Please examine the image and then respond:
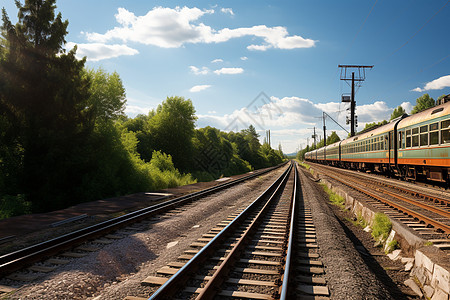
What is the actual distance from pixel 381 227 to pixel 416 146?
898 centimetres

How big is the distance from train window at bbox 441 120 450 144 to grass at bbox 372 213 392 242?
600 cm

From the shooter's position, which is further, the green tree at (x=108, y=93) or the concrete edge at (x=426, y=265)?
the green tree at (x=108, y=93)

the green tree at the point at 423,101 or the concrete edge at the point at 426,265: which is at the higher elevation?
the green tree at the point at 423,101

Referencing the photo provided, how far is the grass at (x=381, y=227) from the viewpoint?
7461 mm

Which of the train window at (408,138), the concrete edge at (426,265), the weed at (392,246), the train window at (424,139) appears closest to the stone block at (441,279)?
the concrete edge at (426,265)

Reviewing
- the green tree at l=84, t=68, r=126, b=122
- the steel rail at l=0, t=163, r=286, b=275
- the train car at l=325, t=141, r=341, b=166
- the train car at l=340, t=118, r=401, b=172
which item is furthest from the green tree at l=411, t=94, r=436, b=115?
the steel rail at l=0, t=163, r=286, b=275

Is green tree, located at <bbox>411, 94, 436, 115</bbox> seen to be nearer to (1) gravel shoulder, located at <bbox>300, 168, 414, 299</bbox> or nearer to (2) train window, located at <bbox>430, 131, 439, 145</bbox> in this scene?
(2) train window, located at <bbox>430, 131, 439, 145</bbox>

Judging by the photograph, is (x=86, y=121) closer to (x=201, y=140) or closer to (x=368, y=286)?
(x=368, y=286)

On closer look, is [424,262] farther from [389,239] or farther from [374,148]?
[374,148]

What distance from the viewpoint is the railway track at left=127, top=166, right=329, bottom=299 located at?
403 centimetres

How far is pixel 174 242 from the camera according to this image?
22.3ft

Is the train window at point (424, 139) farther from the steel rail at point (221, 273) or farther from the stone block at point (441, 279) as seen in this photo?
the steel rail at point (221, 273)

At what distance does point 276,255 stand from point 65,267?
4118mm

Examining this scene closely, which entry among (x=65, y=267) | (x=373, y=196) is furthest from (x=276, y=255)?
(x=373, y=196)
